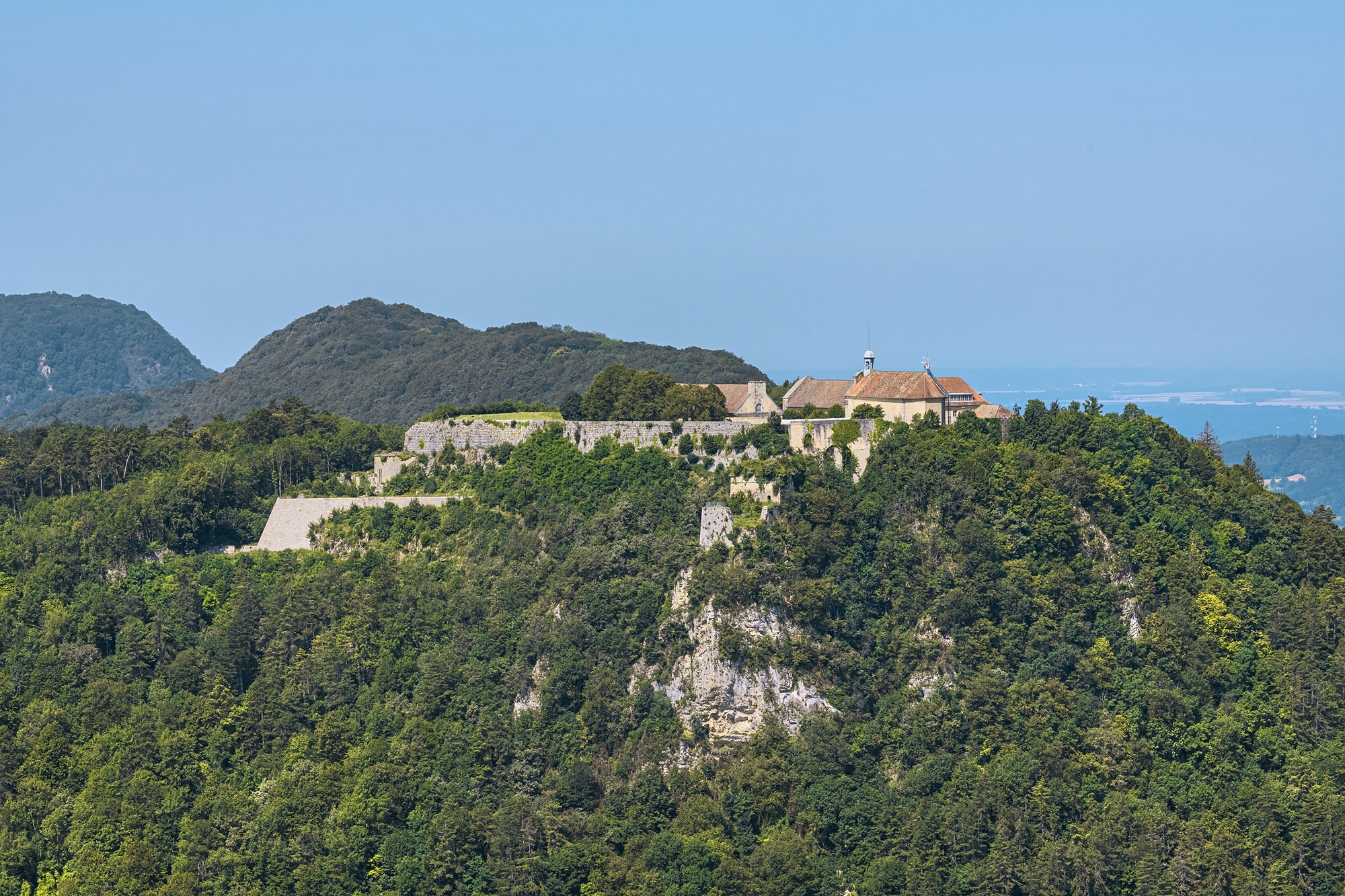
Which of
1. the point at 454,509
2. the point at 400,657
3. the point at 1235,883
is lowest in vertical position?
the point at 1235,883

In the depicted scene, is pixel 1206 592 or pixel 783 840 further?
pixel 1206 592

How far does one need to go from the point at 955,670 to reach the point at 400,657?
19.5m

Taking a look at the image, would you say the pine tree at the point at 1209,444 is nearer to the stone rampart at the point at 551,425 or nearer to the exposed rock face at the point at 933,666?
the exposed rock face at the point at 933,666

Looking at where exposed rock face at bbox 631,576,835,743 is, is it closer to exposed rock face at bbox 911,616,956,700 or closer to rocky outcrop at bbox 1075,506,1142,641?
exposed rock face at bbox 911,616,956,700

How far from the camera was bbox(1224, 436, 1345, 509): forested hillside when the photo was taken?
183500mm

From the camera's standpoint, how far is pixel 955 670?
184 ft

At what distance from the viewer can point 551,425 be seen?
222ft

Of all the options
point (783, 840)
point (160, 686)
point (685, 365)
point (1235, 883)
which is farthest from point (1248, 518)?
point (685, 365)

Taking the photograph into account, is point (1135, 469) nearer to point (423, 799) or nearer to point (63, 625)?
point (423, 799)

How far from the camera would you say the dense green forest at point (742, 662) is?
52.0 m

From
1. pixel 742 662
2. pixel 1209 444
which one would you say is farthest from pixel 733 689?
pixel 1209 444

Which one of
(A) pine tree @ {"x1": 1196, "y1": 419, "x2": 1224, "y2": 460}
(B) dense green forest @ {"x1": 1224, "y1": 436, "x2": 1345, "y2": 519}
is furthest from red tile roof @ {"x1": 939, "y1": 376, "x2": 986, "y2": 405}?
(B) dense green forest @ {"x1": 1224, "y1": 436, "x2": 1345, "y2": 519}

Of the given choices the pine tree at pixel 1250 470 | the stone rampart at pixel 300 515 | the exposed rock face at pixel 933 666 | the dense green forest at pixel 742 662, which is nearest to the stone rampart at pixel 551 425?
the dense green forest at pixel 742 662

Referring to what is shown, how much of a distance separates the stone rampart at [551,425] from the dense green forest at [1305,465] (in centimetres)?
12771
